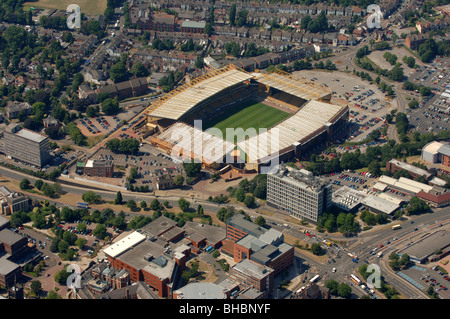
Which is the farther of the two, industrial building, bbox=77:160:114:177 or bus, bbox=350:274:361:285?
industrial building, bbox=77:160:114:177

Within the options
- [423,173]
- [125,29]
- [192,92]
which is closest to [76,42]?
[125,29]

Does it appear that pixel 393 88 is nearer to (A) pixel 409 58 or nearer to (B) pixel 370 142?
(A) pixel 409 58

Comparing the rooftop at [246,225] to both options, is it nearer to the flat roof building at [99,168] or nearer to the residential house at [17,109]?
the flat roof building at [99,168]

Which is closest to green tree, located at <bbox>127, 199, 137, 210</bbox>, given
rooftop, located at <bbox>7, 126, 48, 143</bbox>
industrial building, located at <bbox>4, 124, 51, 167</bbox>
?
industrial building, located at <bbox>4, 124, 51, 167</bbox>

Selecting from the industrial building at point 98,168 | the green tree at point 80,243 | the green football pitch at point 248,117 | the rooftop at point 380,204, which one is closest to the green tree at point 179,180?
the industrial building at point 98,168

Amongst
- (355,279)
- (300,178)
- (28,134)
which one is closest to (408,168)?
(300,178)

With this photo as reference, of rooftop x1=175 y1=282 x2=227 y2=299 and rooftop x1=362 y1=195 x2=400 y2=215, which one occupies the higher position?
rooftop x1=362 y1=195 x2=400 y2=215

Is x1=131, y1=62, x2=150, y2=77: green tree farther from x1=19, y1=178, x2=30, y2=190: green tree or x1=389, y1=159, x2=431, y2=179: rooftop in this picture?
x1=389, y1=159, x2=431, y2=179: rooftop

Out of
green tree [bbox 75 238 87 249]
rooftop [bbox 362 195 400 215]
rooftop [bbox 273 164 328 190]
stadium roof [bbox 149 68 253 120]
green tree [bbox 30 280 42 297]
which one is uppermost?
stadium roof [bbox 149 68 253 120]
